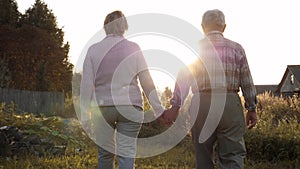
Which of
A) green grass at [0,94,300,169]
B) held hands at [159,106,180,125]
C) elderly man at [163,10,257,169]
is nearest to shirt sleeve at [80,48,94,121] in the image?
held hands at [159,106,180,125]

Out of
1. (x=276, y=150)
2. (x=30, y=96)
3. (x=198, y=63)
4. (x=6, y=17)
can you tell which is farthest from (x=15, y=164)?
(x=6, y=17)

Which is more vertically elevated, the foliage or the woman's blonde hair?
the foliage

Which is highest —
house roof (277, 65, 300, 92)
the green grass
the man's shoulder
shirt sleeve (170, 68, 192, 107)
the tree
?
the tree

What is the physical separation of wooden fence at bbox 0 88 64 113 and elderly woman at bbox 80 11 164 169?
19.9 metres

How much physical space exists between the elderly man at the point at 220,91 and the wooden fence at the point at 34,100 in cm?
2034

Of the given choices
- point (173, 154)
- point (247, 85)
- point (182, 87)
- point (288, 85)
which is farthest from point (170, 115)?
point (288, 85)

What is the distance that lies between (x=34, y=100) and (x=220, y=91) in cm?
2348

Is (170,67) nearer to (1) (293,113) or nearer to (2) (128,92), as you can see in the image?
(2) (128,92)

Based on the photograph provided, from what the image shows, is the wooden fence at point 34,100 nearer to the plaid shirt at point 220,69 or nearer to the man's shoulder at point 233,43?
A: the plaid shirt at point 220,69

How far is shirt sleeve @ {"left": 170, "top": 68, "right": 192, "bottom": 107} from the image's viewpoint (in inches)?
168

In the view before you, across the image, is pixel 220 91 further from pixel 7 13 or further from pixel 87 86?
pixel 7 13

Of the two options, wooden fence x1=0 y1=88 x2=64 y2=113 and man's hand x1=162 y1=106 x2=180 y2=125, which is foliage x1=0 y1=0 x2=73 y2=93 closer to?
wooden fence x1=0 y1=88 x2=64 y2=113

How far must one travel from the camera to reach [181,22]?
21.5 ft

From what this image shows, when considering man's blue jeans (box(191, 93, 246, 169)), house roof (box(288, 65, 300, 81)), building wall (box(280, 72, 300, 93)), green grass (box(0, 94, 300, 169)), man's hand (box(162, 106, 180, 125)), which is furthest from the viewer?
building wall (box(280, 72, 300, 93))
